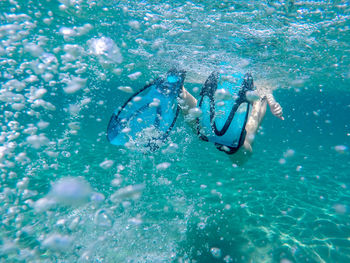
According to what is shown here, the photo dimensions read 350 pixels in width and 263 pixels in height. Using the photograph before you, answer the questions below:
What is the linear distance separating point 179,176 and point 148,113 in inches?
199

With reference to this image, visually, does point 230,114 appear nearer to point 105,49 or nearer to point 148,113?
point 148,113

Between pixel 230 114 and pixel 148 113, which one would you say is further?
pixel 148 113

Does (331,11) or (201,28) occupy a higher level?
(331,11)

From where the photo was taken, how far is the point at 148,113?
5.89 metres

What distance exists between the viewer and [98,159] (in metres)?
12.5

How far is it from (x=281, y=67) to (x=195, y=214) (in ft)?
42.4

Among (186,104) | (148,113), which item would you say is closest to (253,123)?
(186,104)

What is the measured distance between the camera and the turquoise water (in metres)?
5.40

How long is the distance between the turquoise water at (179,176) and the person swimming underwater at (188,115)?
1.64 metres

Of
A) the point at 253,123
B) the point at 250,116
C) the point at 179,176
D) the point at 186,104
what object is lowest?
the point at 179,176

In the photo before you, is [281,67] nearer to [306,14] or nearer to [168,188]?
[306,14]

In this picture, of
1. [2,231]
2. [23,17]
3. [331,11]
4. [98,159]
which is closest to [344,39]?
[331,11]

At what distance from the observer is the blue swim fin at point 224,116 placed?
5.20 metres

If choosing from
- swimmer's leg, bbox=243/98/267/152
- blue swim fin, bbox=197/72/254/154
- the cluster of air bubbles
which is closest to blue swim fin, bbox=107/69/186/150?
blue swim fin, bbox=197/72/254/154
